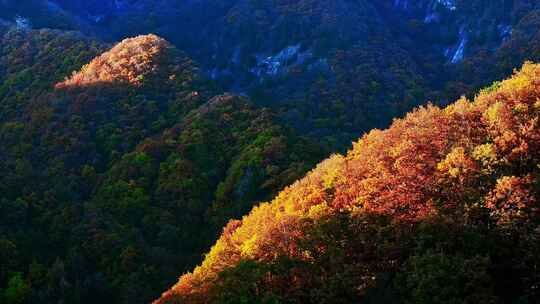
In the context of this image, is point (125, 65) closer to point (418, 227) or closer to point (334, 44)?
point (418, 227)

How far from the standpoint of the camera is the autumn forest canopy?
3494cm

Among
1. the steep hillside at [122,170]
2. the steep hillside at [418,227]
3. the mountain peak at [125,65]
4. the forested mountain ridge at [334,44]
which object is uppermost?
the forested mountain ridge at [334,44]

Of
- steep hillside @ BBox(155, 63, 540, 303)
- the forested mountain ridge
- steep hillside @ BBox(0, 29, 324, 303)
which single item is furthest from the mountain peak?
steep hillside @ BBox(155, 63, 540, 303)

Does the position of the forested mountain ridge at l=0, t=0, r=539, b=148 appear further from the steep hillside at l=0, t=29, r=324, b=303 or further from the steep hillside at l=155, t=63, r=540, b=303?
the steep hillside at l=155, t=63, r=540, b=303

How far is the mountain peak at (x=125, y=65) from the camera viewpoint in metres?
92.2

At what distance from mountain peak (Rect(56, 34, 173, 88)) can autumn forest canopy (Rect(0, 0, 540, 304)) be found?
13.9 inches

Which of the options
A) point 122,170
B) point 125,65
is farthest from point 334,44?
point 122,170

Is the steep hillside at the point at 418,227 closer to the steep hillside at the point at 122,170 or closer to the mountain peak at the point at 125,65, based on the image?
the steep hillside at the point at 122,170

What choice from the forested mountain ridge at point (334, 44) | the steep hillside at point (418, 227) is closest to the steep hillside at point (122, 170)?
the steep hillside at point (418, 227)

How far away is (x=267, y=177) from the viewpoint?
210 feet

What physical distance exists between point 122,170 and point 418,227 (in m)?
43.2

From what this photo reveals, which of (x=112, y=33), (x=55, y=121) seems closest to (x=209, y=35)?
(x=112, y=33)

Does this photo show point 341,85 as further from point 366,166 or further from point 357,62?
point 366,166

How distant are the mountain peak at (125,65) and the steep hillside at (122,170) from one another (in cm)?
28
